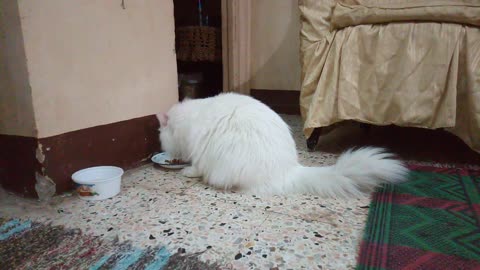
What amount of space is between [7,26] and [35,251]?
2.15 feet

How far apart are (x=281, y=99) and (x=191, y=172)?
1630 mm

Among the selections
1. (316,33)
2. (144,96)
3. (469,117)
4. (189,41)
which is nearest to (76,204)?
(144,96)

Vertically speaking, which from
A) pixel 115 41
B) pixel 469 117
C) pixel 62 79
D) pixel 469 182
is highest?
pixel 115 41

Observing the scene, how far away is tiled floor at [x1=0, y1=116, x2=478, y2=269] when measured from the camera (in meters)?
0.71

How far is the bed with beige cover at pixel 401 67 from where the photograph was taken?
1188 millimetres

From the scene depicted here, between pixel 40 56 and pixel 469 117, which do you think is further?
pixel 469 117

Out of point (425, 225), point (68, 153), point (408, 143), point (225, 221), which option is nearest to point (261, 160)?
point (225, 221)

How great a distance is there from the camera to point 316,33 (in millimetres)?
1535

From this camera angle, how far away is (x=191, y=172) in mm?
1217

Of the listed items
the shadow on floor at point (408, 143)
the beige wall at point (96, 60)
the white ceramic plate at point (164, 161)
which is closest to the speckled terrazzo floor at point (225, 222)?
the white ceramic plate at point (164, 161)

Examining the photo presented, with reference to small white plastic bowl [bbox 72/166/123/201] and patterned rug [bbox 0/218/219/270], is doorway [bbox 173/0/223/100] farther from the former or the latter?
patterned rug [bbox 0/218/219/270]

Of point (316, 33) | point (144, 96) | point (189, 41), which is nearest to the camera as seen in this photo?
point (144, 96)

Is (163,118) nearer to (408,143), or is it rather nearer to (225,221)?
(225,221)

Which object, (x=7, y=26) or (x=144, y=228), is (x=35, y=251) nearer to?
(x=144, y=228)
